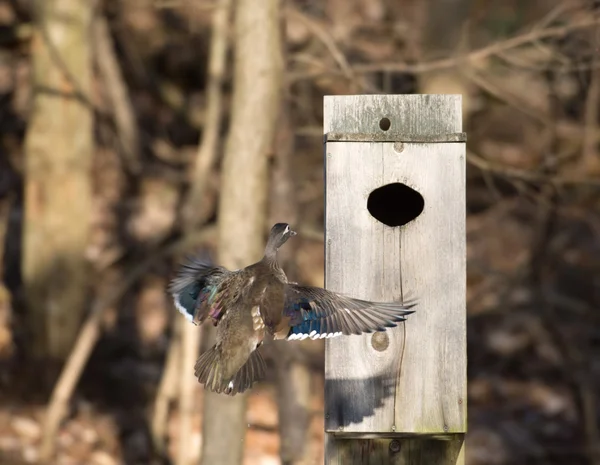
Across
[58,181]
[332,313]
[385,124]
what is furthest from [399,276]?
[58,181]

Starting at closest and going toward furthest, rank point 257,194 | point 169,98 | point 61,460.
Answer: point 257,194 < point 61,460 < point 169,98

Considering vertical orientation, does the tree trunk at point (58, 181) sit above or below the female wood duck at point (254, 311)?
above

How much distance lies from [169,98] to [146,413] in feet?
14.0

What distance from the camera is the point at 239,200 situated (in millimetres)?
5848

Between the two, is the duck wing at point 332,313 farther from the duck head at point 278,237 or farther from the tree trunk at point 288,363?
the tree trunk at point 288,363

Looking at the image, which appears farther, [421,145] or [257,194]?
[257,194]

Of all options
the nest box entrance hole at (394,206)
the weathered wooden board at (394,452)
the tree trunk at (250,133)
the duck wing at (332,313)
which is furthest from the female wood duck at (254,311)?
the tree trunk at (250,133)

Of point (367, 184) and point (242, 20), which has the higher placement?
point (242, 20)

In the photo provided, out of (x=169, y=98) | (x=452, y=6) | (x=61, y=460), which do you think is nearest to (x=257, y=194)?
(x=61, y=460)

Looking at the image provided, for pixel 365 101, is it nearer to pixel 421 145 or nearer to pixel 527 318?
pixel 421 145

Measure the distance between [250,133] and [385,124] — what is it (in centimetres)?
194

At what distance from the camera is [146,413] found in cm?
938

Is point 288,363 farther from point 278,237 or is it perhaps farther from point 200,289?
point 278,237

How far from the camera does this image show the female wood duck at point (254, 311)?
142 inches
